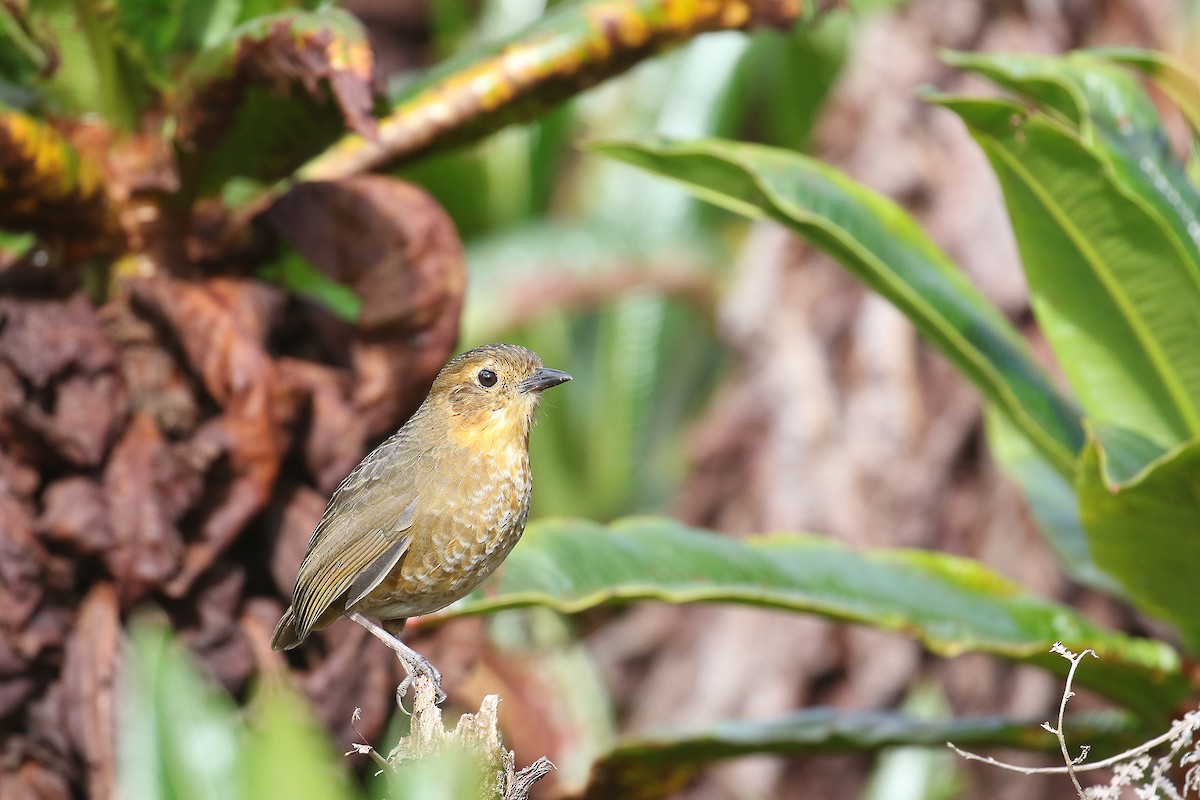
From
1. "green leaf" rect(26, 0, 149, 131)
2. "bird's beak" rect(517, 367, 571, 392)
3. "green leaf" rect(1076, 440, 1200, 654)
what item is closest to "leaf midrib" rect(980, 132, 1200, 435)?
"green leaf" rect(1076, 440, 1200, 654)

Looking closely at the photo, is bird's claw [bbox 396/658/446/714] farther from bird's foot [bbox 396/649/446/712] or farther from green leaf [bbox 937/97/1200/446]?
green leaf [bbox 937/97/1200/446]

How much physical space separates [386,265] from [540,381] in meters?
0.63

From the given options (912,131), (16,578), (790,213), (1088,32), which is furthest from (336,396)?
(1088,32)

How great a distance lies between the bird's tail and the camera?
2.91 meters

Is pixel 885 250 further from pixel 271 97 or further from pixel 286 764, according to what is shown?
pixel 286 764

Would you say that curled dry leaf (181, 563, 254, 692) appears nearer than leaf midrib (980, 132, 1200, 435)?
No

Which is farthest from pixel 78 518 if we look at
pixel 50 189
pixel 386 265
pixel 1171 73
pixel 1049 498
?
pixel 1171 73

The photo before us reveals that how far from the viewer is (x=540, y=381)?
2961mm

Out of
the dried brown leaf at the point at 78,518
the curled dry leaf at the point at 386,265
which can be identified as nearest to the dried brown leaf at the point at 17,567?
the dried brown leaf at the point at 78,518

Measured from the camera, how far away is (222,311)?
335 centimetres

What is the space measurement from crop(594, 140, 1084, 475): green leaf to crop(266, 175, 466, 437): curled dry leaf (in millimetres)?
433

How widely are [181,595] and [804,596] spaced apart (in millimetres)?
1309

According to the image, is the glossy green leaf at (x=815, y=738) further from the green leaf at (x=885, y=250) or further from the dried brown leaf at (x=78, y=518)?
the dried brown leaf at (x=78, y=518)

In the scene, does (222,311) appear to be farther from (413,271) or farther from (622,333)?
(622,333)
